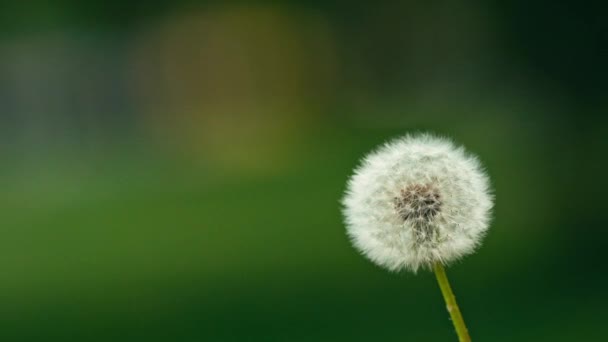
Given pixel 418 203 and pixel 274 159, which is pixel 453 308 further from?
pixel 274 159

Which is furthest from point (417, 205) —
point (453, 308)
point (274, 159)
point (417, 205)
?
point (274, 159)

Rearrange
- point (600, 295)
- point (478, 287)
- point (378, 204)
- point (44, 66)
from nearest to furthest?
point (378, 204)
point (600, 295)
point (478, 287)
point (44, 66)

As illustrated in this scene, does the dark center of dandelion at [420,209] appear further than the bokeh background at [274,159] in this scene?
No

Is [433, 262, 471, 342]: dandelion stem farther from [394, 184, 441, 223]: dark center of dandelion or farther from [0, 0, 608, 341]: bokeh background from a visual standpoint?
[0, 0, 608, 341]: bokeh background

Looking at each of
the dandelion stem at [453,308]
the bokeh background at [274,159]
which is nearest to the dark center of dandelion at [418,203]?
the dandelion stem at [453,308]

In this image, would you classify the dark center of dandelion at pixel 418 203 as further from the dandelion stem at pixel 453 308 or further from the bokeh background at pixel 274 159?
the bokeh background at pixel 274 159

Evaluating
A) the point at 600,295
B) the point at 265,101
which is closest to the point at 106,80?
the point at 265,101

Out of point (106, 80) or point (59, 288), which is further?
point (106, 80)

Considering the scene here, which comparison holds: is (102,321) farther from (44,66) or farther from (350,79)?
(44,66)
